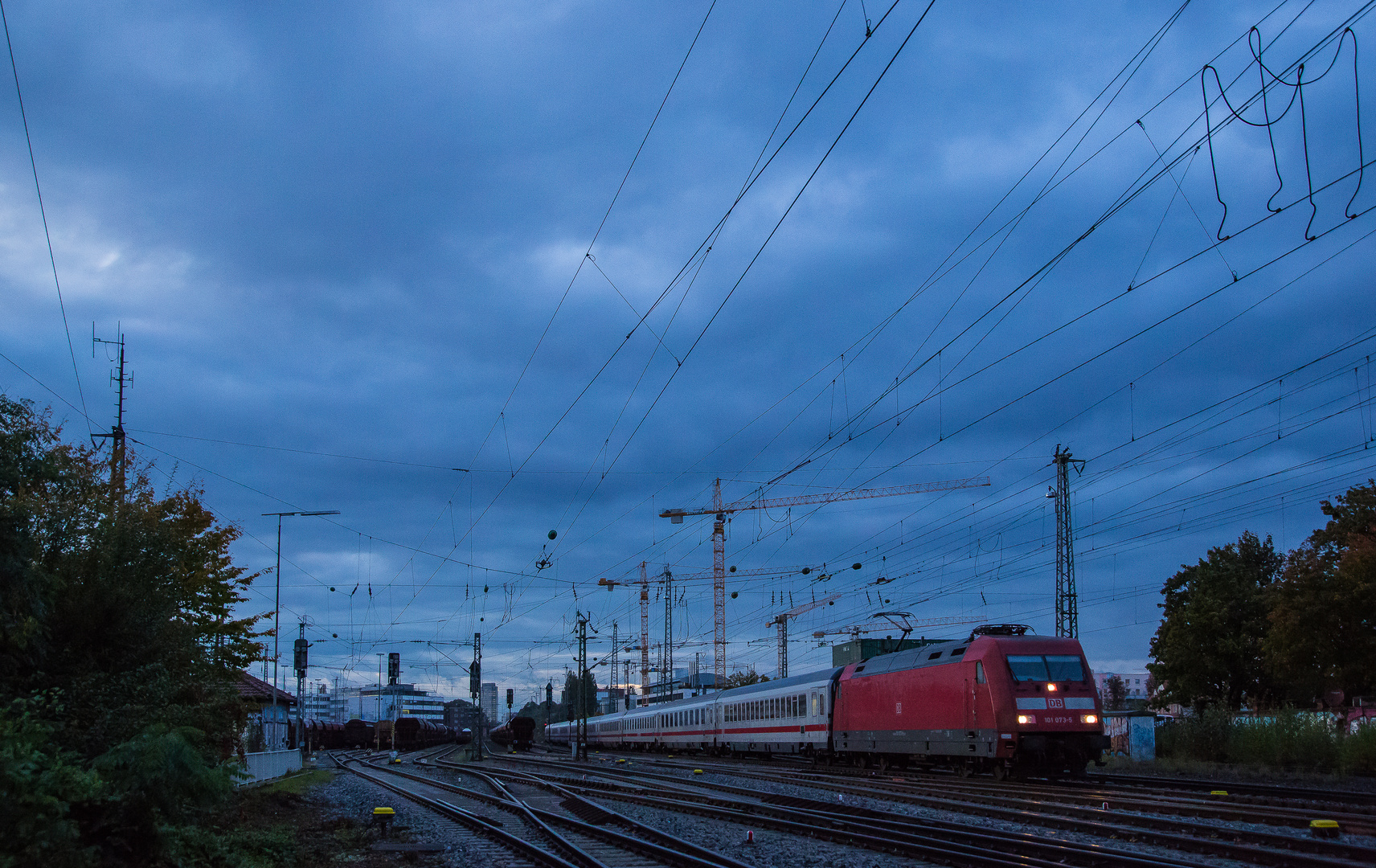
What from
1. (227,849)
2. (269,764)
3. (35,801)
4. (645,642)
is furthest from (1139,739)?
(645,642)

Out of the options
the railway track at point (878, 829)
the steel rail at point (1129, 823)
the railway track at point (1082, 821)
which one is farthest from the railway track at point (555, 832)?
the steel rail at point (1129, 823)

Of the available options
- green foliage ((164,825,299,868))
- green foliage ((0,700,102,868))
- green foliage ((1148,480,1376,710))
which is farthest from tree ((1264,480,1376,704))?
green foliage ((0,700,102,868))

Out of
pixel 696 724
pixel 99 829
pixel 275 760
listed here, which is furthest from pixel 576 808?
pixel 696 724

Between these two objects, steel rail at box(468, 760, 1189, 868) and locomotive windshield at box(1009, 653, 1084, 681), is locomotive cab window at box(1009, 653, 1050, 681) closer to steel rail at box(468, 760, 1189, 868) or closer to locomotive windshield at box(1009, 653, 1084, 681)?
locomotive windshield at box(1009, 653, 1084, 681)

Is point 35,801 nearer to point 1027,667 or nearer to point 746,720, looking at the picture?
point 1027,667

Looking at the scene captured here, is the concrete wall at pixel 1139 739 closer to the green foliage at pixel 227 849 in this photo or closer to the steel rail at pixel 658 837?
the steel rail at pixel 658 837

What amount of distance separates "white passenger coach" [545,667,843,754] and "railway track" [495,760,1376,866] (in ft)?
30.2

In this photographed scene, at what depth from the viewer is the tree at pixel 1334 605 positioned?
114ft

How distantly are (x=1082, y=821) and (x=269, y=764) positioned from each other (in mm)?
28399

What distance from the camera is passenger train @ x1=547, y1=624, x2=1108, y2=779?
22297 millimetres

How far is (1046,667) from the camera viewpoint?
23.0 metres

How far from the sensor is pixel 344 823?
20.6 metres

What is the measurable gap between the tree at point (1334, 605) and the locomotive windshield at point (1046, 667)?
17.2 metres

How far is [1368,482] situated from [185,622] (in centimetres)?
4357
